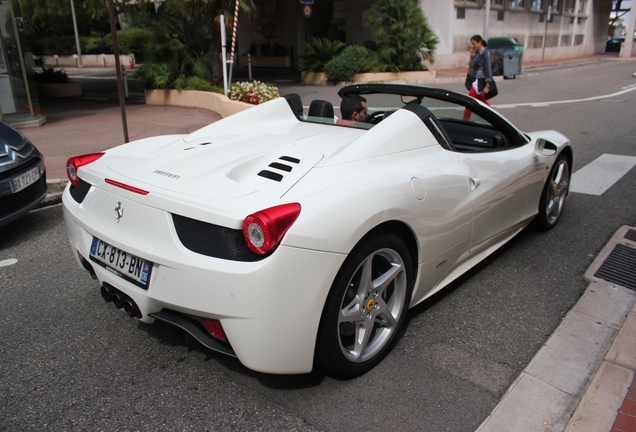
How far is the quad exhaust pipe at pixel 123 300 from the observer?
273 centimetres

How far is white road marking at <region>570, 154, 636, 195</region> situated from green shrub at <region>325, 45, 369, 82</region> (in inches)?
521

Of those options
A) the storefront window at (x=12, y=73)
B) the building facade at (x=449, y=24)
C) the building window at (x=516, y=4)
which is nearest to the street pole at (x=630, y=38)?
the building facade at (x=449, y=24)

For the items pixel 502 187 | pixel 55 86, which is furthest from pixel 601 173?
pixel 55 86

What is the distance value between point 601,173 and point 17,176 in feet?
22.5

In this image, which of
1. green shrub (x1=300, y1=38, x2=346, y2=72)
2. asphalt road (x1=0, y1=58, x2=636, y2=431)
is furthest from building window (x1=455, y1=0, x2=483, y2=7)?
asphalt road (x1=0, y1=58, x2=636, y2=431)

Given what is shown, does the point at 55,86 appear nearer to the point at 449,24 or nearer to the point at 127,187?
the point at 127,187

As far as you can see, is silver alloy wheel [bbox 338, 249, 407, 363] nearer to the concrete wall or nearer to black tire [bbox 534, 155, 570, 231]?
black tire [bbox 534, 155, 570, 231]

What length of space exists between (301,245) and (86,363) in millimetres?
1527

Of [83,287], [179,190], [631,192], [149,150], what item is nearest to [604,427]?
[179,190]

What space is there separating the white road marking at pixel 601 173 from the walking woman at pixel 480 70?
8.24 ft

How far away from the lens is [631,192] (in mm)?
6465

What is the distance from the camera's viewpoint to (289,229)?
240cm

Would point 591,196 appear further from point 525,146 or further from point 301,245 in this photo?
point 301,245

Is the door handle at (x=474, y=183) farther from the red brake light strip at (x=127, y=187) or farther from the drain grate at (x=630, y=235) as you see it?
the drain grate at (x=630, y=235)
